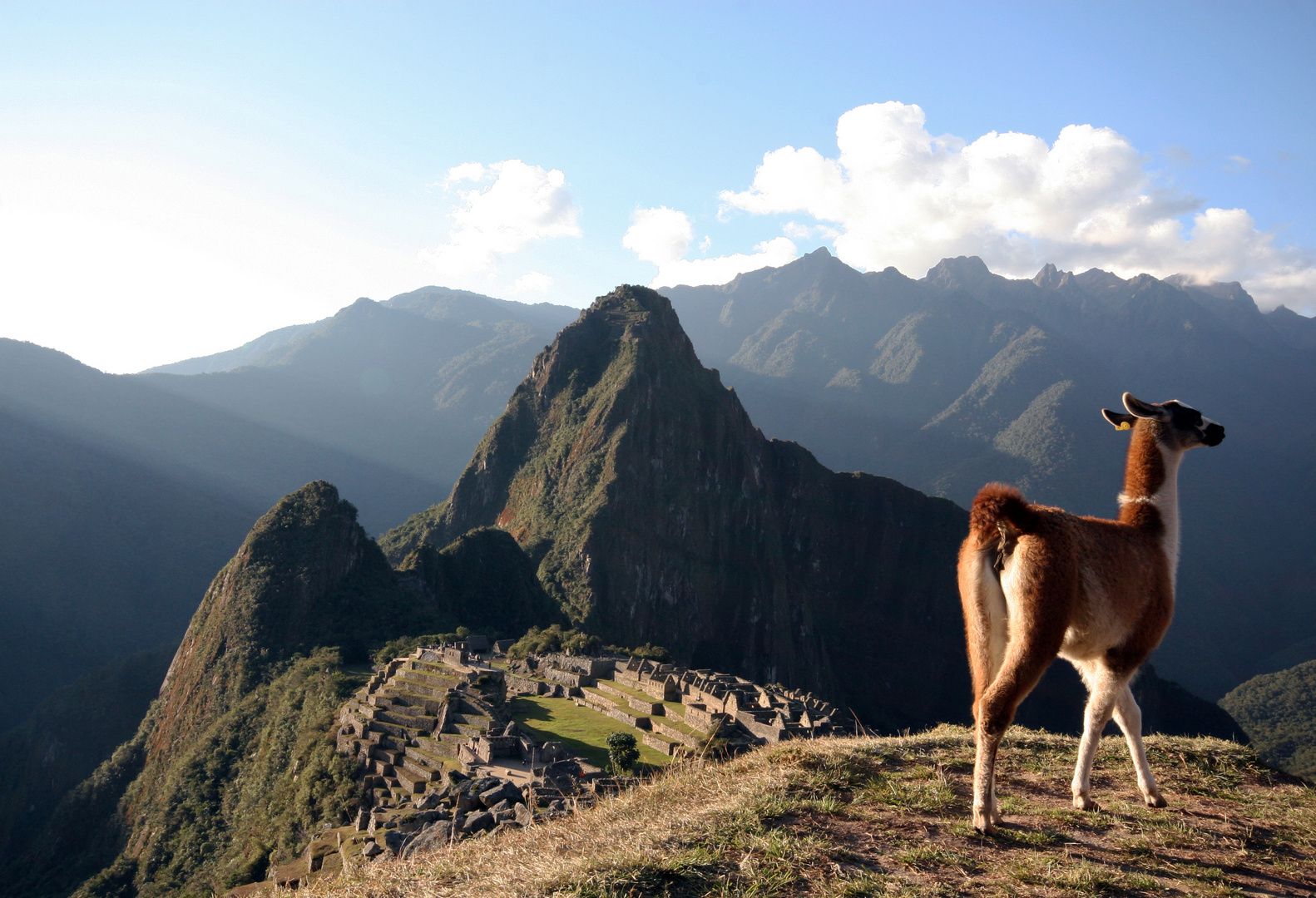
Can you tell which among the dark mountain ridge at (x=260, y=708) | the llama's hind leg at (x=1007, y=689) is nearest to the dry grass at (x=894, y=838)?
the llama's hind leg at (x=1007, y=689)

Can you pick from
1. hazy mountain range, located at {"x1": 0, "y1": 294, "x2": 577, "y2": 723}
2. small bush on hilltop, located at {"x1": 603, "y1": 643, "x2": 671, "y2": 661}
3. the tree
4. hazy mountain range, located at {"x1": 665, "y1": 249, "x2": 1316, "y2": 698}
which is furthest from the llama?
hazy mountain range, located at {"x1": 665, "y1": 249, "x2": 1316, "y2": 698}

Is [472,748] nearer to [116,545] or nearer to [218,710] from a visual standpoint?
[218,710]

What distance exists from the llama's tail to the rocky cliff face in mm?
66926

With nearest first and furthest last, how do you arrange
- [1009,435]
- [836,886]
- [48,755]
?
[836,886] → [48,755] → [1009,435]

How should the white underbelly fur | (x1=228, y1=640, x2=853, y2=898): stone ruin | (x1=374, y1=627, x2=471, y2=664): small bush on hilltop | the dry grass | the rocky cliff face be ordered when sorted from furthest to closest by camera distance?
the rocky cliff face → (x1=374, y1=627, x2=471, y2=664): small bush on hilltop → (x1=228, y1=640, x2=853, y2=898): stone ruin → the white underbelly fur → the dry grass

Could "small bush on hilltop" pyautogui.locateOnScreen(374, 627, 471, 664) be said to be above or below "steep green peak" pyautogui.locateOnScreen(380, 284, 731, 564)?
below

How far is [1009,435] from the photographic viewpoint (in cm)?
14412

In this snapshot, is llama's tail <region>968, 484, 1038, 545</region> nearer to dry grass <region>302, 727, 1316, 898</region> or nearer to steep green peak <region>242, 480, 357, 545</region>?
dry grass <region>302, 727, 1316, 898</region>

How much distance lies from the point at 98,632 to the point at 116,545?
55.4ft

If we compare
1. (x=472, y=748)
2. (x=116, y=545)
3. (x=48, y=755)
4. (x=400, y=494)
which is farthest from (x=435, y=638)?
(x=400, y=494)

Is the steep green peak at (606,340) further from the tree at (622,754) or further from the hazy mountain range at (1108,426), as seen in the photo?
the tree at (622,754)

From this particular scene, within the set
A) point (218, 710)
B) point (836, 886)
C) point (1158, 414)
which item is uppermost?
point (1158, 414)

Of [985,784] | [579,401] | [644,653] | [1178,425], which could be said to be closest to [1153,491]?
[1178,425]

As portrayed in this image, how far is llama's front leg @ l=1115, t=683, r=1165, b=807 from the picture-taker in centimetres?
481
